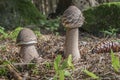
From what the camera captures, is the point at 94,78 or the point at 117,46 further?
the point at 117,46

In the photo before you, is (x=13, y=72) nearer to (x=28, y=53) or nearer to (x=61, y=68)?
(x=61, y=68)

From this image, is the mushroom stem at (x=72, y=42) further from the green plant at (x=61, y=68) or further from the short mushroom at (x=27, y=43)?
the green plant at (x=61, y=68)

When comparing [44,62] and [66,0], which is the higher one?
[66,0]

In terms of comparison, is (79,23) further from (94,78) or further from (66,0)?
(66,0)

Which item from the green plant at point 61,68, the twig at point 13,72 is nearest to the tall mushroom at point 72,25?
the green plant at point 61,68

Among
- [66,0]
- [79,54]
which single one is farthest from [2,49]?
[66,0]

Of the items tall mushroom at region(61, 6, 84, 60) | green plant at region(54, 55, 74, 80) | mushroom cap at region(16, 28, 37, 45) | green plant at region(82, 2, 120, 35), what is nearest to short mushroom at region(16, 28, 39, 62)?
mushroom cap at region(16, 28, 37, 45)
